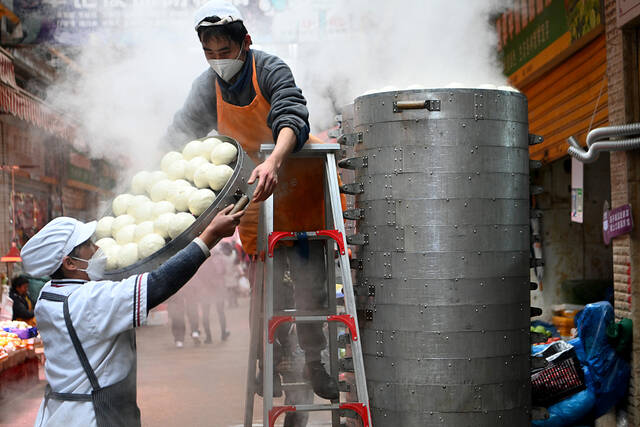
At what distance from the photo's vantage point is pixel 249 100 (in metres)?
4.10

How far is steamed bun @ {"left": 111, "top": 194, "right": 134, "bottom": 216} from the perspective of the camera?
363 cm

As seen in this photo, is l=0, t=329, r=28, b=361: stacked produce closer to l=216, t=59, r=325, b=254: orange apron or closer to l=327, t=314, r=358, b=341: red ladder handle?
l=216, t=59, r=325, b=254: orange apron

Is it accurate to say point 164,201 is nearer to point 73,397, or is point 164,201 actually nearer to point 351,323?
point 73,397

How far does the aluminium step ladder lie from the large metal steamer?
0.76 ft

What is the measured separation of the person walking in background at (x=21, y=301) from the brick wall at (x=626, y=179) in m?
8.29

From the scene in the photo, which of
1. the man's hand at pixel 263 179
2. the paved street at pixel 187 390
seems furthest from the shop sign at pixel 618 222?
the man's hand at pixel 263 179

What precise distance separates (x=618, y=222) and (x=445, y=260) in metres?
3.10

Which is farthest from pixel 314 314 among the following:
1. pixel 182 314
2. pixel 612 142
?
pixel 182 314

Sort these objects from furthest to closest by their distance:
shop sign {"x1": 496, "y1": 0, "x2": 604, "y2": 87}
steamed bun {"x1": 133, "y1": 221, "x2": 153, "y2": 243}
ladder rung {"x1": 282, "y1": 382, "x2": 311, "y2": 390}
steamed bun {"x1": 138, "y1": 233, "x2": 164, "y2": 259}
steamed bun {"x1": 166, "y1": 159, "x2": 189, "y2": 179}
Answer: shop sign {"x1": 496, "y1": 0, "x2": 604, "y2": 87} < ladder rung {"x1": 282, "y1": 382, "x2": 311, "y2": 390} < steamed bun {"x1": 166, "y1": 159, "x2": 189, "y2": 179} < steamed bun {"x1": 133, "y1": 221, "x2": 153, "y2": 243} < steamed bun {"x1": 138, "y1": 233, "x2": 164, "y2": 259}

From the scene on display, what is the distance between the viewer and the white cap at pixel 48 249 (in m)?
3.10

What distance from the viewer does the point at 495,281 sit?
4.01 metres

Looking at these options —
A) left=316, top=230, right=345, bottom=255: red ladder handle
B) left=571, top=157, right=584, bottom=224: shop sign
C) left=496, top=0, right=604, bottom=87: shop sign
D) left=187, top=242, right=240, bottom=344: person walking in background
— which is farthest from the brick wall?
left=187, top=242, right=240, bottom=344: person walking in background

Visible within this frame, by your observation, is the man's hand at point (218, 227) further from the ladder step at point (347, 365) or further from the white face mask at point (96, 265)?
the ladder step at point (347, 365)

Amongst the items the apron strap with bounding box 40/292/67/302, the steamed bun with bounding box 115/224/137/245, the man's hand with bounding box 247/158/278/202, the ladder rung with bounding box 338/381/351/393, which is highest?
the man's hand with bounding box 247/158/278/202
